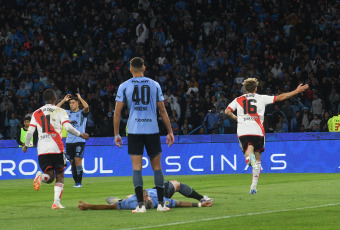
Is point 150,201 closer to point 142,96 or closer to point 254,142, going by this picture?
point 142,96

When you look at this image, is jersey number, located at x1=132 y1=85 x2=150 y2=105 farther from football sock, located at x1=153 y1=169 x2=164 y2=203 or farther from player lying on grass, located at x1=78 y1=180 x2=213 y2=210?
player lying on grass, located at x1=78 y1=180 x2=213 y2=210

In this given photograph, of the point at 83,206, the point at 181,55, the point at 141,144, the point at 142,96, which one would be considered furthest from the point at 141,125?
the point at 181,55

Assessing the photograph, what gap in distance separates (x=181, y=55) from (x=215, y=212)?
20.2 meters

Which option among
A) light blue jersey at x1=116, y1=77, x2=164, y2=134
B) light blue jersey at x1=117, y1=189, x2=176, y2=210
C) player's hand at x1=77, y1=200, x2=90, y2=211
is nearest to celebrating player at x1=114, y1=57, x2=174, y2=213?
light blue jersey at x1=116, y1=77, x2=164, y2=134

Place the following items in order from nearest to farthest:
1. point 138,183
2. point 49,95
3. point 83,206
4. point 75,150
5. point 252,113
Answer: point 138,183, point 83,206, point 49,95, point 252,113, point 75,150

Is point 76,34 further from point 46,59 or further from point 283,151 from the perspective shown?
point 283,151

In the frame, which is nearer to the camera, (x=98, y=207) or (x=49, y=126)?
(x=98, y=207)

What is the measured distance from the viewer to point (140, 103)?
1129 centimetres

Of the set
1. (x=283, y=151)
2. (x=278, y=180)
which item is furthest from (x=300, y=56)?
(x=278, y=180)

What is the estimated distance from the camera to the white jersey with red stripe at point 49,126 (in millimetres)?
12633

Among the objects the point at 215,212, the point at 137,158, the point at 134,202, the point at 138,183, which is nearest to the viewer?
the point at 215,212

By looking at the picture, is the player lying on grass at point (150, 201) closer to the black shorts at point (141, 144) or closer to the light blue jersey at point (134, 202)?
the light blue jersey at point (134, 202)

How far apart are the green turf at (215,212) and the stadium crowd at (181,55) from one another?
953 cm

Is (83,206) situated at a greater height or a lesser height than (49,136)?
lesser
